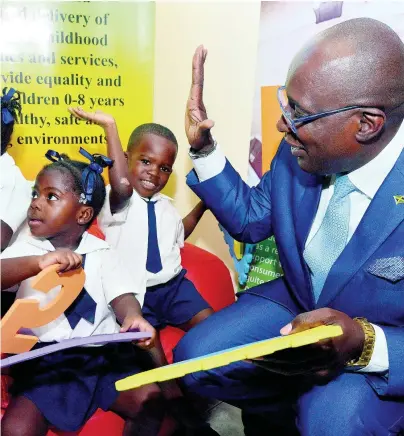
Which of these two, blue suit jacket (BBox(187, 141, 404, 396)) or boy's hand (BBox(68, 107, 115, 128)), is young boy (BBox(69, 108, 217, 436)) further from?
blue suit jacket (BBox(187, 141, 404, 396))

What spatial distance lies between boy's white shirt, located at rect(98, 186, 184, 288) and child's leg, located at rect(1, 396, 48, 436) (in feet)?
1.58

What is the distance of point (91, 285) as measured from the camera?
125cm

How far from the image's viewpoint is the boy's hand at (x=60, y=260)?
1.06m

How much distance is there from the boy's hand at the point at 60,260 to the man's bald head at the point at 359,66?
0.59m

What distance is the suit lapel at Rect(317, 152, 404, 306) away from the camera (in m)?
1.08

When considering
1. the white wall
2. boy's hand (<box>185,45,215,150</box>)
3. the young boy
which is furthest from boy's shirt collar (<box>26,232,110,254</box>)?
the white wall

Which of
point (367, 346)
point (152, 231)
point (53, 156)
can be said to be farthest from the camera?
point (152, 231)

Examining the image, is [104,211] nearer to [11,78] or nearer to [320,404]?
[11,78]

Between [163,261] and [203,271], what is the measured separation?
17 cm

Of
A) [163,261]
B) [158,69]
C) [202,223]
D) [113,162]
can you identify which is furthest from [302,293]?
[158,69]

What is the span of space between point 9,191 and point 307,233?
2.56 feet

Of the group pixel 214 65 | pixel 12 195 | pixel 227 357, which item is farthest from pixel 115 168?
pixel 227 357

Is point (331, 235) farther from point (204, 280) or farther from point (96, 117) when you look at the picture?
point (96, 117)

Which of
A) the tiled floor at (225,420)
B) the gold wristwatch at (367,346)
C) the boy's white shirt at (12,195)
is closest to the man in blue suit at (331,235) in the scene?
the gold wristwatch at (367,346)
